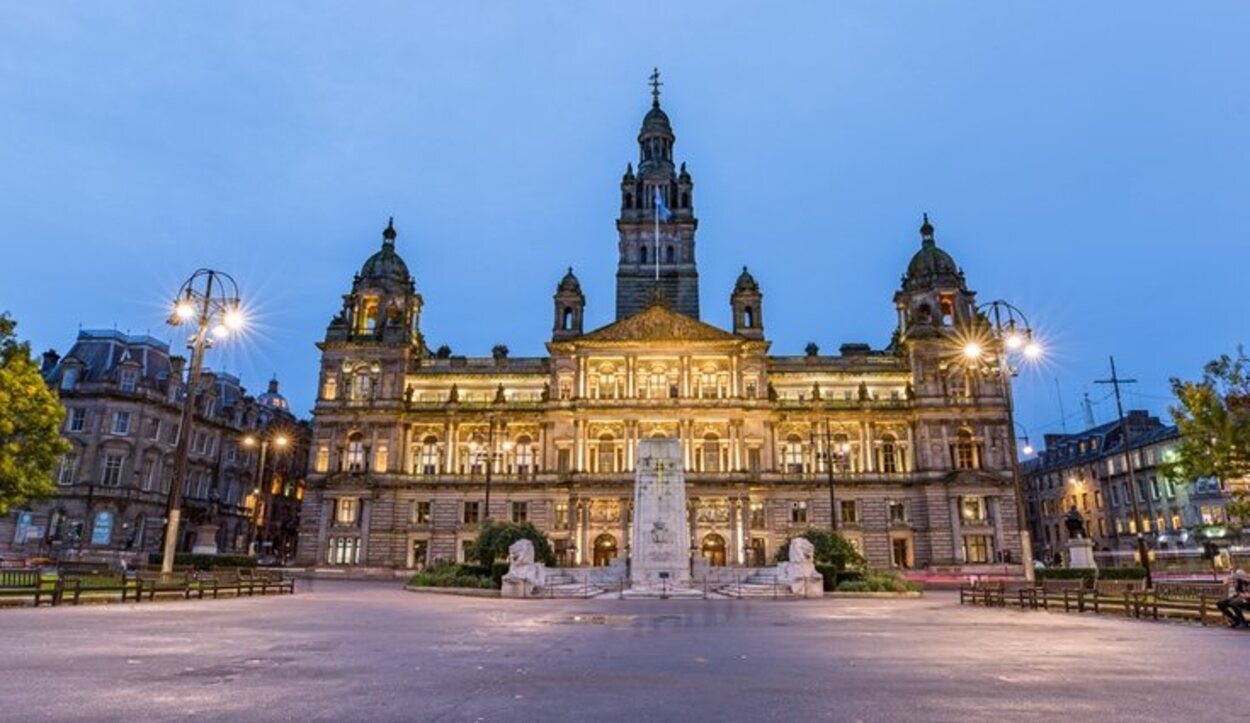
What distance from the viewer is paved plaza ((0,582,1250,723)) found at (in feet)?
26.4

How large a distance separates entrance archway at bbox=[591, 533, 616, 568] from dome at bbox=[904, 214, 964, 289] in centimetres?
3552

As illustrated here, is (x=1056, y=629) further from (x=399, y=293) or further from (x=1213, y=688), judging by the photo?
(x=399, y=293)

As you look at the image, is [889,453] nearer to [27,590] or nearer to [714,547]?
[714,547]

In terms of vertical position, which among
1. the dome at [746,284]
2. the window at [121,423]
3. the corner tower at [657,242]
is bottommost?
the window at [121,423]

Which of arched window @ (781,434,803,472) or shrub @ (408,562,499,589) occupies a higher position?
arched window @ (781,434,803,472)

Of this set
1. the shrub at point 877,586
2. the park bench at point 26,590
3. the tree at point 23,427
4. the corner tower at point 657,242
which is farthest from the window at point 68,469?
the shrub at point 877,586

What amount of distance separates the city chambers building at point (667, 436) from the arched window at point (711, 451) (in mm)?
117

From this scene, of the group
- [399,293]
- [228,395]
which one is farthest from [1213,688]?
[228,395]

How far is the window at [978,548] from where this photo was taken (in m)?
59.4

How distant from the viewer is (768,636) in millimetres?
16016

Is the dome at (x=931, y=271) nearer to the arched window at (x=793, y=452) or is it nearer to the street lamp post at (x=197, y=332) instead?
the arched window at (x=793, y=452)

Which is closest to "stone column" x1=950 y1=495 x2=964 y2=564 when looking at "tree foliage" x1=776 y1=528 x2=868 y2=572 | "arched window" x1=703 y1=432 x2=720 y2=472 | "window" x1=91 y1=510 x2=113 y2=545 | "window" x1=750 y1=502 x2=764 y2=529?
"window" x1=750 y1=502 x2=764 y2=529

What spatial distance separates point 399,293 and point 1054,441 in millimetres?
76890

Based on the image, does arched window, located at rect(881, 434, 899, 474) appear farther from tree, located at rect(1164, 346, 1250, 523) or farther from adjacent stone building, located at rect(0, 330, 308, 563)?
adjacent stone building, located at rect(0, 330, 308, 563)
